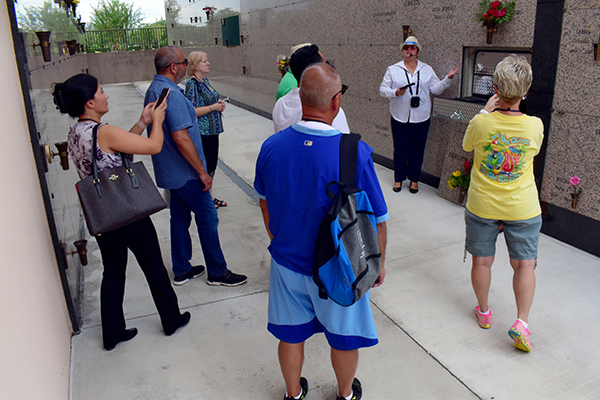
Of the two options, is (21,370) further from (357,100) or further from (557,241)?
(357,100)

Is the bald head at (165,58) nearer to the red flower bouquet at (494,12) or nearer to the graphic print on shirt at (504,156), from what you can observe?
the graphic print on shirt at (504,156)

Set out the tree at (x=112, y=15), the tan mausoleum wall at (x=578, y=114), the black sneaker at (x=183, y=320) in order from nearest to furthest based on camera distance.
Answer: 1. the black sneaker at (x=183, y=320)
2. the tan mausoleum wall at (x=578, y=114)
3. the tree at (x=112, y=15)

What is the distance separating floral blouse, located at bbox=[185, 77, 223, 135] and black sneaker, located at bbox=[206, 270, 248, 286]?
1477 millimetres

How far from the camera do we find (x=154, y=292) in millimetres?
2916

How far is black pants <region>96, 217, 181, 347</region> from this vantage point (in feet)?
8.89

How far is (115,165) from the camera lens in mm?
2559

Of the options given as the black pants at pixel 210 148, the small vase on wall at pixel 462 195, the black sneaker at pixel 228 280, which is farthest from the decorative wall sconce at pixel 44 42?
the small vase on wall at pixel 462 195

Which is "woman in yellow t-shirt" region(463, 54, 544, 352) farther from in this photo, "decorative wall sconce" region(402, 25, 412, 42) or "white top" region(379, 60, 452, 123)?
"decorative wall sconce" region(402, 25, 412, 42)

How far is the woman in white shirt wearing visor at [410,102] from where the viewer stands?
5.18 m

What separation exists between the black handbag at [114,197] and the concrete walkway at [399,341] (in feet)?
2.85

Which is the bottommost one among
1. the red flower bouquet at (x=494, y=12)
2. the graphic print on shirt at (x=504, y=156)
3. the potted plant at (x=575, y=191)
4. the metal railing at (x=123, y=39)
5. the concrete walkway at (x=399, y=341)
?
the concrete walkway at (x=399, y=341)

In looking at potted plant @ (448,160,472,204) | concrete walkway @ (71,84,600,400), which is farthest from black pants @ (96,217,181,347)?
potted plant @ (448,160,472,204)

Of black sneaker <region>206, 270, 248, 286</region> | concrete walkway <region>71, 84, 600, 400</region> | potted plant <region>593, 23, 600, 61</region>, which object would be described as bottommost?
concrete walkway <region>71, 84, 600, 400</region>

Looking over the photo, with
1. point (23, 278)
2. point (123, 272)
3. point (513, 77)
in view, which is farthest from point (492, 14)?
point (23, 278)
